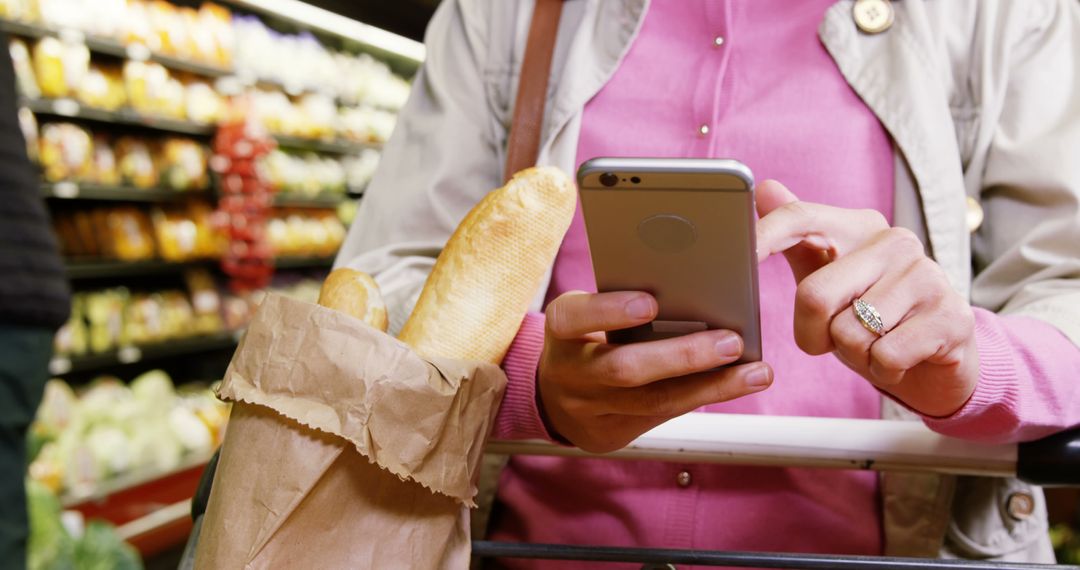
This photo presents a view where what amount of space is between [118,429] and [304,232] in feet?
5.35

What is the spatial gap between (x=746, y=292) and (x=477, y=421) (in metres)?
0.25

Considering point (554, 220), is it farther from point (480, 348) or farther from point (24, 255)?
point (24, 255)

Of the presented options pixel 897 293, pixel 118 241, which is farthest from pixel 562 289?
pixel 118 241

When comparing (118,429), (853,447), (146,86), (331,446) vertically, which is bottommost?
(118,429)

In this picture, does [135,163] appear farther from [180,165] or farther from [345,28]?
[345,28]

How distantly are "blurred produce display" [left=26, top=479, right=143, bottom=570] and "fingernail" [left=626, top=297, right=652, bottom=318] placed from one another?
2024mm

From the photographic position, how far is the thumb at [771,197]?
0.67 metres

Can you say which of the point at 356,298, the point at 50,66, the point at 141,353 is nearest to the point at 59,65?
the point at 50,66

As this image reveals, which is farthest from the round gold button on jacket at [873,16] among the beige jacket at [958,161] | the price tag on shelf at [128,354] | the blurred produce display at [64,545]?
the price tag on shelf at [128,354]

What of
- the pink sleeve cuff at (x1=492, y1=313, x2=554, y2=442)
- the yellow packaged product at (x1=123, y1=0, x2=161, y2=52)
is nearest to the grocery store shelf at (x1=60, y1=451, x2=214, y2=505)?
the yellow packaged product at (x1=123, y1=0, x2=161, y2=52)

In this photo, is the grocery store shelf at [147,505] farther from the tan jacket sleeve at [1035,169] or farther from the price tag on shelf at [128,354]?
the tan jacket sleeve at [1035,169]

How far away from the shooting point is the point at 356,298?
31.6 inches

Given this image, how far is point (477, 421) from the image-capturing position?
2.30ft

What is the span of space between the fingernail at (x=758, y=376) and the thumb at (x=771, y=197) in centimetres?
13
